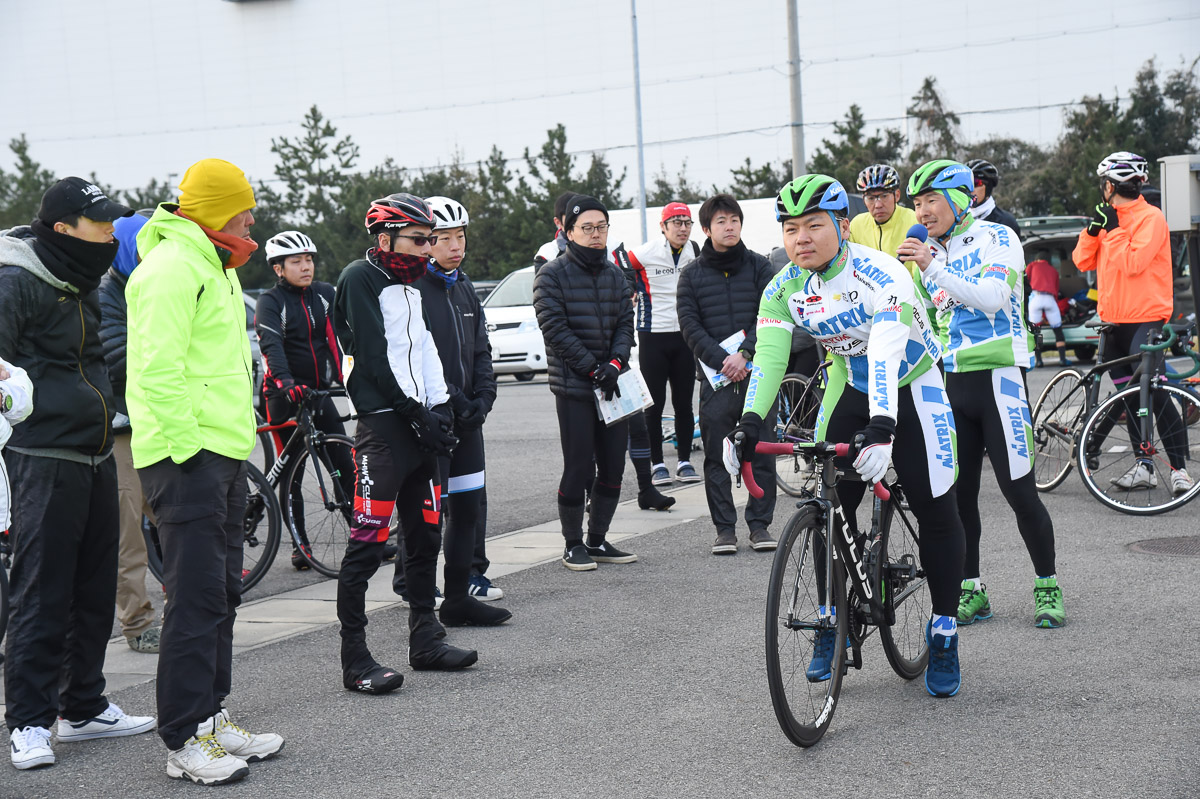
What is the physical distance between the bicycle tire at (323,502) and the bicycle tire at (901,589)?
388 cm

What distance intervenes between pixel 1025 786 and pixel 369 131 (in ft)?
184

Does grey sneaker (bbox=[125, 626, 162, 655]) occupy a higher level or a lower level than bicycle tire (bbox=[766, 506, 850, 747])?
lower

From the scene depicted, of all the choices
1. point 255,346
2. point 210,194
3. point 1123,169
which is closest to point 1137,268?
point 1123,169

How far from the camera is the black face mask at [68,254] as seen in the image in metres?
5.00

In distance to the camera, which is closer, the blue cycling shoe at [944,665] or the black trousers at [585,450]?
the blue cycling shoe at [944,665]

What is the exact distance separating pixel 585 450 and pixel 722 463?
3.24 feet

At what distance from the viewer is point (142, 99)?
6291 cm

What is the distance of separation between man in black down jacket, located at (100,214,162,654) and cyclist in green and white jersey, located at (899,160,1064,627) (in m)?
3.89

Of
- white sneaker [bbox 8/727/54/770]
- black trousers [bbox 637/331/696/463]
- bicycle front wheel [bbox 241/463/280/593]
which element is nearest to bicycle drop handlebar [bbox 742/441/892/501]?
white sneaker [bbox 8/727/54/770]

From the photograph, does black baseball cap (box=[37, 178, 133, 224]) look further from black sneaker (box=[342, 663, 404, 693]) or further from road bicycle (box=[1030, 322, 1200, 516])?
road bicycle (box=[1030, 322, 1200, 516])

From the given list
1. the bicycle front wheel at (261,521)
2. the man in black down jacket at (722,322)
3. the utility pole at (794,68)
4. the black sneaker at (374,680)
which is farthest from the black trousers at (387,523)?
the utility pole at (794,68)

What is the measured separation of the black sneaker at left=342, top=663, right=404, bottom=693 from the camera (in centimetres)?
556

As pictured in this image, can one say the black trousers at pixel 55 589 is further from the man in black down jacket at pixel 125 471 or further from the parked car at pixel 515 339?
the parked car at pixel 515 339

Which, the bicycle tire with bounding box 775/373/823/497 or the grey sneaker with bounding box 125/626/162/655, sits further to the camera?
the bicycle tire with bounding box 775/373/823/497
